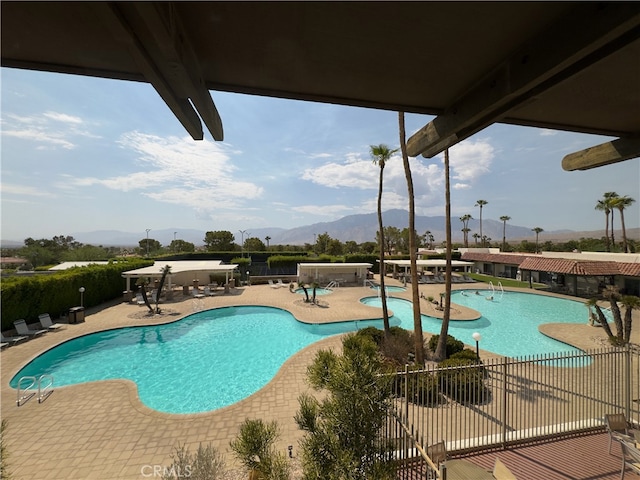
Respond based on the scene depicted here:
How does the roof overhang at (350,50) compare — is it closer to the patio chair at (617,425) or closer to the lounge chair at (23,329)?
the patio chair at (617,425)

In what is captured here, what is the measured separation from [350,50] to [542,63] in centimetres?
106

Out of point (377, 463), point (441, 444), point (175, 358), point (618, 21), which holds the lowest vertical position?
point (175, 358)

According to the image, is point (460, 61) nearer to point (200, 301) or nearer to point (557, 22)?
point (557, 22)

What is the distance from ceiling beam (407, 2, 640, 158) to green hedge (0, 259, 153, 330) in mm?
19098

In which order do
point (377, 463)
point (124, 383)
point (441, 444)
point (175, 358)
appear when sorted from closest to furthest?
point (377, 463) < point (441, 444) < point (124, 383) < point (175, 358)

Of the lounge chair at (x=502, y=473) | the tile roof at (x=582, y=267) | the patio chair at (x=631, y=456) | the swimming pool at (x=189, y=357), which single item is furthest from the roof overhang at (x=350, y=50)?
the tile roof at (x=582, y=267)

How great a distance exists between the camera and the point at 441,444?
4.82 metres

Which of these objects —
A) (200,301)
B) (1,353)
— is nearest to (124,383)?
(1,353)

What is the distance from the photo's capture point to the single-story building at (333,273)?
27906 mm

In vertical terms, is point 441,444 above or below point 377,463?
below

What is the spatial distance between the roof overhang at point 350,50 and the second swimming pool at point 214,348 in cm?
952

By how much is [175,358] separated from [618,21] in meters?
14.7

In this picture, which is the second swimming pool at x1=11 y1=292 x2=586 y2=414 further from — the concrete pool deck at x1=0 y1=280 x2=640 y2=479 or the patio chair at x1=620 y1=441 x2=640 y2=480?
the patio chair at x1=620 y1=441 x2=640 y2=480

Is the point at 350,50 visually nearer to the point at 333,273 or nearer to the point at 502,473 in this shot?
the point at 502,473
